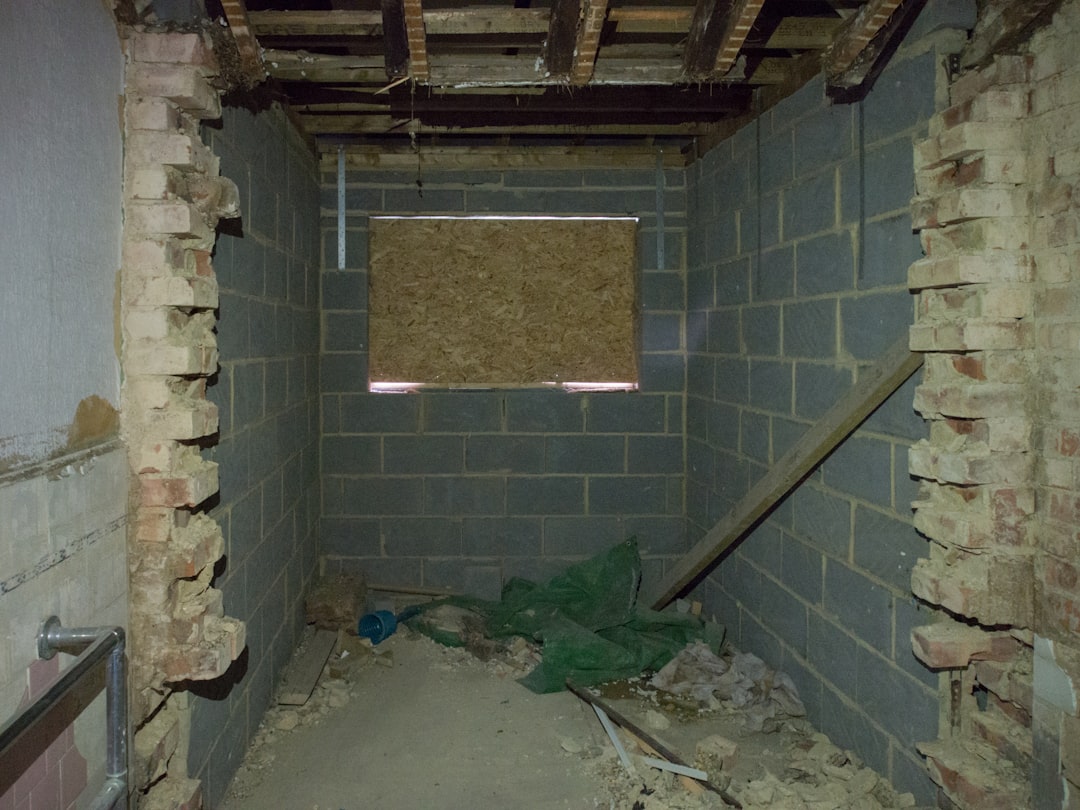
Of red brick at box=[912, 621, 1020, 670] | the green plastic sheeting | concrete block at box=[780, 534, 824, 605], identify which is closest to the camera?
red brick at box=[912, 621, 1020, 670]

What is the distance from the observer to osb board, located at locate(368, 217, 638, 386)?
14.2 feet

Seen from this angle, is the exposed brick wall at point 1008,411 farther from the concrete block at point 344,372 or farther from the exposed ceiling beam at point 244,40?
the concrete block at point 344,372

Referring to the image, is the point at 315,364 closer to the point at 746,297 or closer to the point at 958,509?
the point at 746,297

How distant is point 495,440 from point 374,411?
2.23 feet

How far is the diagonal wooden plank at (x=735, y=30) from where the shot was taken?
2066 millimetres

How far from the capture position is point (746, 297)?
359 cm

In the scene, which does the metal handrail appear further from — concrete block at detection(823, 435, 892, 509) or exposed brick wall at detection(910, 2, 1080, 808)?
concrete block at detection(823, 435, 892, 509)

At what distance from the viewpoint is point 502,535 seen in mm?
4379

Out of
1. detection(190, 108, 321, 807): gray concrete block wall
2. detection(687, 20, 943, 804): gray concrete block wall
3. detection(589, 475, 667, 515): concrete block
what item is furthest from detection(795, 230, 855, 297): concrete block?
detection(190, 108, 321, 807): gray concrete block wall

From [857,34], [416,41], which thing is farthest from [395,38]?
[857,34]

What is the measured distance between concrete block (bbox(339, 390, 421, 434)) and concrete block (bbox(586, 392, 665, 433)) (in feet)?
3.19

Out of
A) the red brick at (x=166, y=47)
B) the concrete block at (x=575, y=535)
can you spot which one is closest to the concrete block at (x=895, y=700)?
the concrete block at (x=575, y=535)

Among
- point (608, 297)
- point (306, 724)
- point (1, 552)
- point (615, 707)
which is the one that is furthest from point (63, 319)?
point (608, 297)

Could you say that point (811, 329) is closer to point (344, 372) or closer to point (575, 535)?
point (575, 535)
